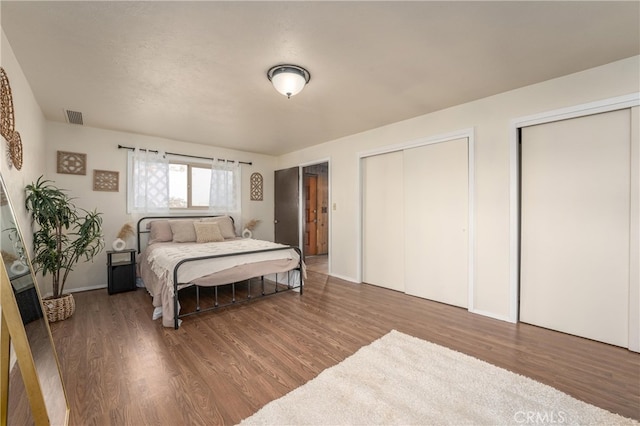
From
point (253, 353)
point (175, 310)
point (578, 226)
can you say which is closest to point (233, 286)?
point (175, 310)

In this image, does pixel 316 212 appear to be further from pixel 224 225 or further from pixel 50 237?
pixel 50 237

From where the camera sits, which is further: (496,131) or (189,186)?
(189,186)

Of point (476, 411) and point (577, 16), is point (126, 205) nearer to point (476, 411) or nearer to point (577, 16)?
point (476, 411)

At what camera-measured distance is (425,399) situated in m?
1.65

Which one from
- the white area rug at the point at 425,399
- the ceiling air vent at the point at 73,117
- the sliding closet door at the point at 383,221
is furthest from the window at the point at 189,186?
the white area rug at the point at 425,399

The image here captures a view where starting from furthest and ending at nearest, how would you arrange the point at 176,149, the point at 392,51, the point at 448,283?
1. the point at 176,149
2. the point at 448,283
3. the point at 392,51

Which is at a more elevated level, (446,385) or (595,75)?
(595,75)

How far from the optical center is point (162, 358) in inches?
83.4

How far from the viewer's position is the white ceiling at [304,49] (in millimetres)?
1686

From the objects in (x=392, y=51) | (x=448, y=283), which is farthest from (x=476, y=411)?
(x=392, y=51)

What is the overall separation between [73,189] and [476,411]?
5.15m

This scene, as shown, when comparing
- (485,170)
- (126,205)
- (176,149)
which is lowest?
(126,205)
